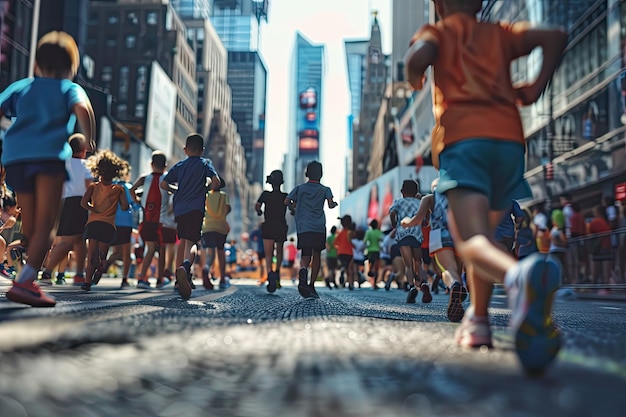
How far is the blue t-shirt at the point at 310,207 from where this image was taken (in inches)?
376

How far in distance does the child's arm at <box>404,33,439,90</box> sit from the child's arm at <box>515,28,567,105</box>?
0.46 m

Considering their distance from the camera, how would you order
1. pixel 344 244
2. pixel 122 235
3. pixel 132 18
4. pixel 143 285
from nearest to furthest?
pixel 143 285, pixel 122 235, pixel 344 244, pixel 132 18

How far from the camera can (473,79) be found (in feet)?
11.1

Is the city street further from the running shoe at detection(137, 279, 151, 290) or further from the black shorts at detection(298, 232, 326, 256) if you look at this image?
the running shoe at detection(137, 279, 151, 290)

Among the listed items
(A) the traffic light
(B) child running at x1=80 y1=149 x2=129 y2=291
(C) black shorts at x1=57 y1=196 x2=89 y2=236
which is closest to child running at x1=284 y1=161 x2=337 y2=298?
(B) child running at x1=80 y1=149 x2=129 y2=291

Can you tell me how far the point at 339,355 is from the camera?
2.65 meters

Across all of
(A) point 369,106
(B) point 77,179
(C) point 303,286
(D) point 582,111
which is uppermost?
(A) point 369,106

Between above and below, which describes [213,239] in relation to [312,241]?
above

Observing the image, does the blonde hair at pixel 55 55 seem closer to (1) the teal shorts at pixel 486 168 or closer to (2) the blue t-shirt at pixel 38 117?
(2) the blue t-shirt at pixel 38 117

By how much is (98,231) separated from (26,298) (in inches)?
185

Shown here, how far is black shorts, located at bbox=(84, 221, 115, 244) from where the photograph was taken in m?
9.44

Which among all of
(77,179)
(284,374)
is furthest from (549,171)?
(284,374)

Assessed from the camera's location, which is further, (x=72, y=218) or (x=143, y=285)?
(x=143, y=285)

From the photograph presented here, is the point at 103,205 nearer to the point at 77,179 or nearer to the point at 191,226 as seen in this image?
the point at 77,179
